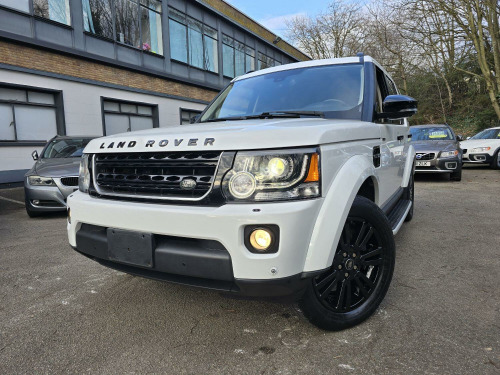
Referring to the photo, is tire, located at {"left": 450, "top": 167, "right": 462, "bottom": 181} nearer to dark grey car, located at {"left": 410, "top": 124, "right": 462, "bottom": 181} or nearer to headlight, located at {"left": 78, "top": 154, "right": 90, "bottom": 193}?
dark grey car, located at {"left": 410, "top": 124, "right": 462, "bottom": 181}

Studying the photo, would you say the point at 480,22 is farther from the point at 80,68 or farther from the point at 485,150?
the point at 80,68

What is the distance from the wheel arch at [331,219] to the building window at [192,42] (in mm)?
15442

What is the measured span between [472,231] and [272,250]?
377 cm

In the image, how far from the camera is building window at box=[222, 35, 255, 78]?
19609 millimetres

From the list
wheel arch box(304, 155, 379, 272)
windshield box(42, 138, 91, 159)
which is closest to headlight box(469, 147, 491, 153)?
windshield box(42, 138, 91, 159)

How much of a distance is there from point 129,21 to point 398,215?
1371cm

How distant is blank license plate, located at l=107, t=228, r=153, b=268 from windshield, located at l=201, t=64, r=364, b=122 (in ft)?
4.18

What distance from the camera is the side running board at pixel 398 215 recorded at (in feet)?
9.69

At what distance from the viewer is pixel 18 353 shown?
6.53ft

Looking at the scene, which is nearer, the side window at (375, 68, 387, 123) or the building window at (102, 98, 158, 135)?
the side window at (375, 68, 387, 123)

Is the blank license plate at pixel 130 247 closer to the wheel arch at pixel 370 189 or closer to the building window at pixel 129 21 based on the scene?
the wheel arch at pixel 370 189

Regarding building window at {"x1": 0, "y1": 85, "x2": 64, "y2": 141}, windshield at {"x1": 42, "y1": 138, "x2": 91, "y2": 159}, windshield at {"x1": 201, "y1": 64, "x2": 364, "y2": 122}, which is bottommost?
windshield at {"x1": 42, "y1": 138, "x2": 91, "y2": 159}

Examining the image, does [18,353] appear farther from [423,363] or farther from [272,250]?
[423,363]

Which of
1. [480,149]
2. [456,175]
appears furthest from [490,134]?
[456,175]
